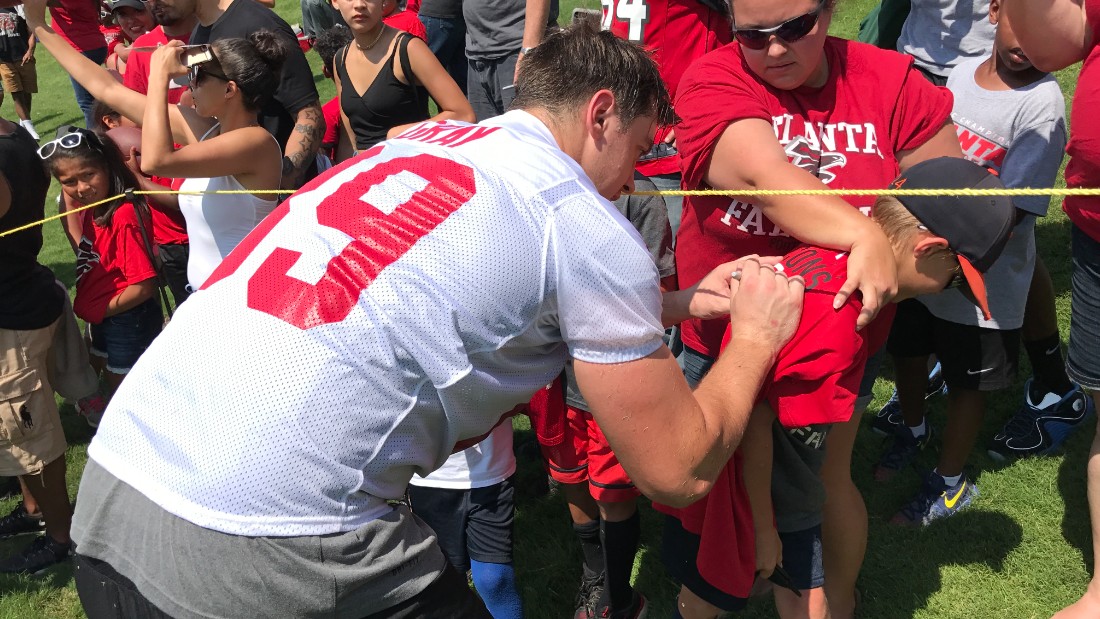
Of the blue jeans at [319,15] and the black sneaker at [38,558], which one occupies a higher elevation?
the black sneaker at [38,558]

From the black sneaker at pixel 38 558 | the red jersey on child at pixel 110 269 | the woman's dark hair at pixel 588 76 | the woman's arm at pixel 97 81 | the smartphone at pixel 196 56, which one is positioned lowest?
Answer: the black sneaker at pixel 38 558

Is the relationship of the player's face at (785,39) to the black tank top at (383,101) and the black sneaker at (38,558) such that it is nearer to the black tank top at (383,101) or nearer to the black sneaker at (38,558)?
the black tank top at (383,101)

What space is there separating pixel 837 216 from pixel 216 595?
156 cm

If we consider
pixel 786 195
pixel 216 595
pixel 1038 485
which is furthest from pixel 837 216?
pixel 1038 485

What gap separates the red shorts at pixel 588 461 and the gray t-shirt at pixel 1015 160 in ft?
4.81

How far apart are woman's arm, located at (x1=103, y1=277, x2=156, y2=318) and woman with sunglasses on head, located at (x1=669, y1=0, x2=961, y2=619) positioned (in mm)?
3111

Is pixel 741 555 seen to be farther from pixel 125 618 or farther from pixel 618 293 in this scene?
pixel 125 618

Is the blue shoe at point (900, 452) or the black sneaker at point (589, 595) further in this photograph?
the blue shoe at point (900, 452)

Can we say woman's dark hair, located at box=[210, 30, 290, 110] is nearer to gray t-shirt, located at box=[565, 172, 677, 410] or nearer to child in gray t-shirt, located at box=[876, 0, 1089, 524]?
gray t-shirt, located at box=[565, 172, 677, 410]

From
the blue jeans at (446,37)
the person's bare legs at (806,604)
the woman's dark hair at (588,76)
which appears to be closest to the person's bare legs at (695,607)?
the person's bare legs at (806,604)

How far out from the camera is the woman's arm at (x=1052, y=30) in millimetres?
2377

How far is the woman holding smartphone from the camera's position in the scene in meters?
4.47

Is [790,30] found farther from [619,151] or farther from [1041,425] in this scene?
[1041,425]

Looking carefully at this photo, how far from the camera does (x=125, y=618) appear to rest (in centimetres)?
171
